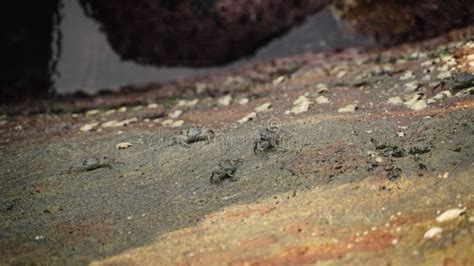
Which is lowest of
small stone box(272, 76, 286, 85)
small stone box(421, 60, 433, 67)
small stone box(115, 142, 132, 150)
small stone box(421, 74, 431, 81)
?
small stone box(272, 76, 286, 85)

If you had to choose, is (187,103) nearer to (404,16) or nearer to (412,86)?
(412,86)

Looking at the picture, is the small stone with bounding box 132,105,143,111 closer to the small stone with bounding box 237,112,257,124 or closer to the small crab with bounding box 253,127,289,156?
the small stone with bounding box 237,112,257,124

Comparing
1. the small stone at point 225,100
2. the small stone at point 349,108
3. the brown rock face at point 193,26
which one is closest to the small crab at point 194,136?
the small stone at point 225,100

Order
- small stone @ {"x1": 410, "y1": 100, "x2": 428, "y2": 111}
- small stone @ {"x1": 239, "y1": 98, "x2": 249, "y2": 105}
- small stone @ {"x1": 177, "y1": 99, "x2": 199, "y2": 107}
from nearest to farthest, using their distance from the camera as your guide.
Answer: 1. small stone @ {"x1": 410, "y1": 100, "x2": 428, "y2": 111}
2. small stone @ {"x1": 239, "y1": 98, "x2": 249, "y2": 105}
3. small stone @ {"x1": 177, "y1": 99, "x2": 199, "y2": 107}

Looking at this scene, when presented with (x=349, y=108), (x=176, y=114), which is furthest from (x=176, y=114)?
(x=349, y=108)

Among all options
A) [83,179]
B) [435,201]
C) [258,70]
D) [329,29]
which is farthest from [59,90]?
[435,201]

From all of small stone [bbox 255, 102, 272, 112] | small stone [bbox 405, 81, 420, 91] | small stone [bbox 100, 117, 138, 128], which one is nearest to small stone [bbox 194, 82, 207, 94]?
small stone [bbox 100, 117, 138, 128]

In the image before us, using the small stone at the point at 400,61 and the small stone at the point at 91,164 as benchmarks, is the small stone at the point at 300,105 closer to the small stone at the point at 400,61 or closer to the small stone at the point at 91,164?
the small stone at the point at 400,61
